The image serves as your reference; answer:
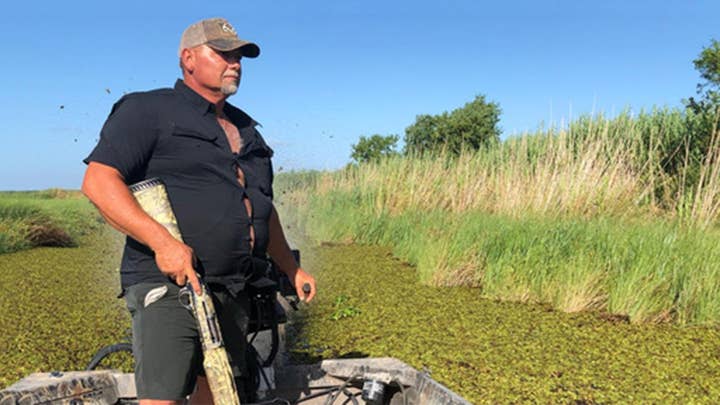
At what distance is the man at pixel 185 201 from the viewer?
1.87 m

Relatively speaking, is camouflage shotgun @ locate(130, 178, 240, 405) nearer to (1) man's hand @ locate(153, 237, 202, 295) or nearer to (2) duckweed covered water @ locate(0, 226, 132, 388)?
(1) man's hand @ locate(153, 237, 202, 295)

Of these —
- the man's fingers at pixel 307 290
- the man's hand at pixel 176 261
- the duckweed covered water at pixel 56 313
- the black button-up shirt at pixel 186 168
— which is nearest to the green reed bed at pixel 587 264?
the duckweed covered water at pixel 56 313

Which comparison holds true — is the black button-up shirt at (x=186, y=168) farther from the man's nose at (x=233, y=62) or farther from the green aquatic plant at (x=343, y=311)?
the green aquatic plant at (x=343, y=311)

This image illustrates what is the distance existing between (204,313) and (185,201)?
382mm

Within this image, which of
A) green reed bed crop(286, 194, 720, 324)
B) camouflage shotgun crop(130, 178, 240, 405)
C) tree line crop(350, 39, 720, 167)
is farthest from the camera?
tree line crop(350, 39, 720, 167)

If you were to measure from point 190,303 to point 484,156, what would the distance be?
10338mm

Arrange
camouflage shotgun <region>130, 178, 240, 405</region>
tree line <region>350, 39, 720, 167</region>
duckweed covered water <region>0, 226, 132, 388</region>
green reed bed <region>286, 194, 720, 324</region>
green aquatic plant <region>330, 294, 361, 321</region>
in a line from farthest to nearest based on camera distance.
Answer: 1. tree line <region>350, 39, 720, 167</region>
2. green aquatic plant <region>330, 294, 361, 321</region>
3. green reed bed <region>286, 194, 720, 324</region>
4. duckweed covered water <region>0, 226, 132, 388</region>
5. camouflage shotgun <region>130, 178, 240, 405</region>

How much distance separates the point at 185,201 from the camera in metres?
2.04

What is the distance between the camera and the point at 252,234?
222 cm

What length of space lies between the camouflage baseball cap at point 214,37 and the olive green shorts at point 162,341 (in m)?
0.83

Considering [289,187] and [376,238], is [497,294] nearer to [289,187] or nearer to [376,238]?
[376,238]

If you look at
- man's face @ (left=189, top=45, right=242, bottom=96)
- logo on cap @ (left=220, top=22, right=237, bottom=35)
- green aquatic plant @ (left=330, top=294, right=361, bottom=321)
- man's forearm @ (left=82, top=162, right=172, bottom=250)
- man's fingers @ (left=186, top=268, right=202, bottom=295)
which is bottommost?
green aquatic plant @ (left=330, top=294, right=361, bottom=321)

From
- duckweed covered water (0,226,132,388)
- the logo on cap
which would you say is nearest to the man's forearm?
the logo on cap

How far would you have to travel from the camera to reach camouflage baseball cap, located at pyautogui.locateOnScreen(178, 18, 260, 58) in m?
2.11
